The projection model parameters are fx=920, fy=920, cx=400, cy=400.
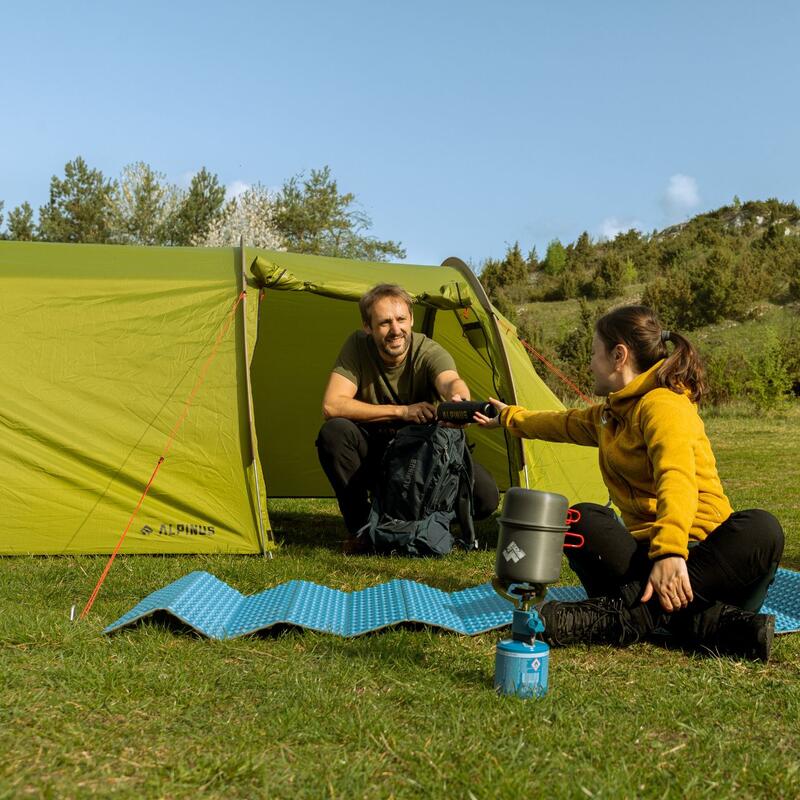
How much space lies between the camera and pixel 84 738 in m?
1.79

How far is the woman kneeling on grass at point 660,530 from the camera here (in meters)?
2.36

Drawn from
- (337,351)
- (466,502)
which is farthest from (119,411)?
(337,351)

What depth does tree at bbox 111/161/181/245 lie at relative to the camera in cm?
2914

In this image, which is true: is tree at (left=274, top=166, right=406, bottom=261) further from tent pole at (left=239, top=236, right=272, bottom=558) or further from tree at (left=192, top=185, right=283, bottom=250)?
tent pole at (left=239, top=236, right=272, bottom=558)

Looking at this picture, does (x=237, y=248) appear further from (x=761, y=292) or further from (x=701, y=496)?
(x=761, y=292)

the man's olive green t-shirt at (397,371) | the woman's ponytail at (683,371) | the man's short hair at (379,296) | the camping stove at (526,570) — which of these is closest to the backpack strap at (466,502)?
the man's olive green t-shirt at (397,371)

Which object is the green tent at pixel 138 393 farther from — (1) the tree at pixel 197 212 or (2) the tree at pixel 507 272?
(1) the tree at pixel 197 212

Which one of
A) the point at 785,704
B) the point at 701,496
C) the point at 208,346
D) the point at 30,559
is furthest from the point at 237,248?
the point at 785,704

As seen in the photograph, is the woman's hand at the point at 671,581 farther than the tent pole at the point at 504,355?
No

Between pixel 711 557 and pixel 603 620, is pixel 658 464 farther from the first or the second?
pixel 603 620

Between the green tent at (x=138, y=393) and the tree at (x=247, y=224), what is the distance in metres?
24.6

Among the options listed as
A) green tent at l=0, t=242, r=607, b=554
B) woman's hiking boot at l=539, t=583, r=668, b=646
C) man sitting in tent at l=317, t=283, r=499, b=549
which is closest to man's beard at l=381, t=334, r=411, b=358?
man sitting in tent at l=317, t=283, r=499, b=549

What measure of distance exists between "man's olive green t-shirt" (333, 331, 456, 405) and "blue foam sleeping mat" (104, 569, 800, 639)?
4.21 feet

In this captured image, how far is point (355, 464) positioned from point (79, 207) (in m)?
26.8
